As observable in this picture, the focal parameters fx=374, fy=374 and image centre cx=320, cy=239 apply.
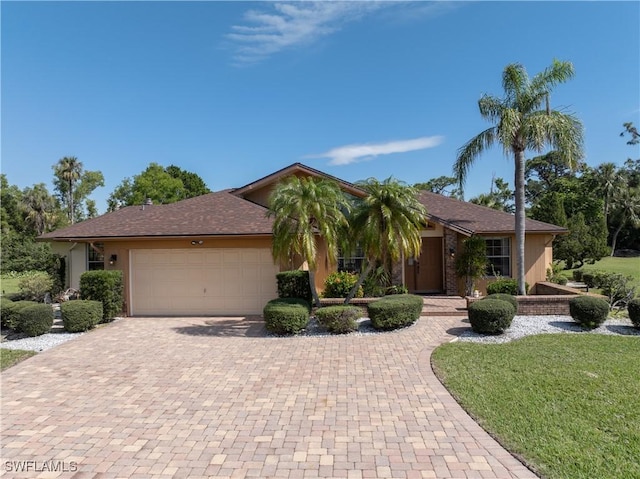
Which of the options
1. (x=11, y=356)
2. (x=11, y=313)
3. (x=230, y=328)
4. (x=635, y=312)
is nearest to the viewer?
(x=11, y=356)

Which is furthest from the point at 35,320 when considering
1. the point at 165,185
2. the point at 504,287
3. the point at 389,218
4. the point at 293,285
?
the point at 165,185

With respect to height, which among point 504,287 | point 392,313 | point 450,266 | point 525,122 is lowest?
point 392,313

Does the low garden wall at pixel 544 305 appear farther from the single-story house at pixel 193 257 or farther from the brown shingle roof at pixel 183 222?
the brown shingle roof at pixel 183 222

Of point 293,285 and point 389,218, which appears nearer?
point 389,218

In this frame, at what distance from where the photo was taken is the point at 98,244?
1376 centimetres

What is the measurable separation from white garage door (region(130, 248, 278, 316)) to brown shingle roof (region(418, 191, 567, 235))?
22.6ft

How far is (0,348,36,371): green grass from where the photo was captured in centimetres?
802

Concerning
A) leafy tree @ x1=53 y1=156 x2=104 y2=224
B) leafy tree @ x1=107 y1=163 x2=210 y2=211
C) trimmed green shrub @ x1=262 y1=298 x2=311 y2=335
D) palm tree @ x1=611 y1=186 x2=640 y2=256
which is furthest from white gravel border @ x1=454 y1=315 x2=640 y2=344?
leafy tree @ x1=53 y1=156 x2=104 y2=224

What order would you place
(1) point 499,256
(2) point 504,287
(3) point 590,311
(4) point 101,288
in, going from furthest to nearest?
(1) point 499,256 → (2) point 504,287 → (4) point 101,288 → (3) point 590,311

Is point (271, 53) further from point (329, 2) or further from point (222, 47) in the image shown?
point (329, 2)

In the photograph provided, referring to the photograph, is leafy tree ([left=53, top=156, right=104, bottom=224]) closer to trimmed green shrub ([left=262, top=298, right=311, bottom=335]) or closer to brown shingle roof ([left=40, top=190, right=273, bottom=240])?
brown shingle roof ([left=40, top=190, right=273, bottom=240])

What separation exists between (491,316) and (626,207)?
162 ft

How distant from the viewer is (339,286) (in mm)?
13867

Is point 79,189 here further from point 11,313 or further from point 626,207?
point 626,207
